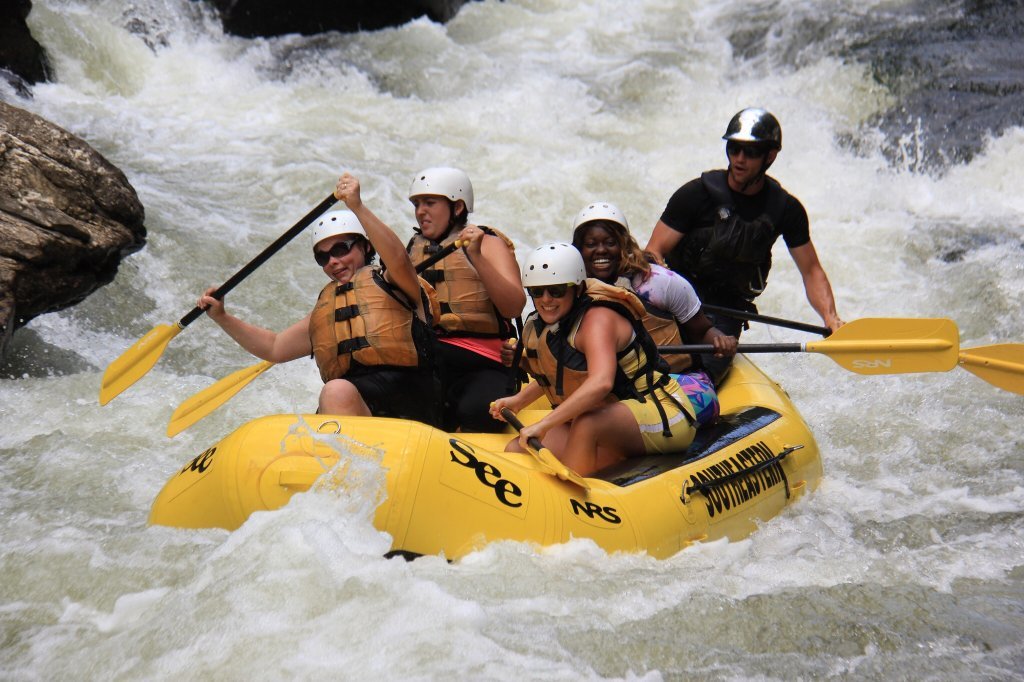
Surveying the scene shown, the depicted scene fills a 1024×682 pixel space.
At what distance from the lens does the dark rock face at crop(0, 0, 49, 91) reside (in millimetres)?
8605

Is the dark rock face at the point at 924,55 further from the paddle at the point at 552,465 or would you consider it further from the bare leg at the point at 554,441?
the paddle at the point at 552,465

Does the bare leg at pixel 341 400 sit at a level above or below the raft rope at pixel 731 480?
above

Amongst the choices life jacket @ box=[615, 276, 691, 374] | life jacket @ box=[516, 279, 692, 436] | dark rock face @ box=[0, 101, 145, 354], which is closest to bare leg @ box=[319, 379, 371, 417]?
life jacket @ box=[516, 279, 692, 436]

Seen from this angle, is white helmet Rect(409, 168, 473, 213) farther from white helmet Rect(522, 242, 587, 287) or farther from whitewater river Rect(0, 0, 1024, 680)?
whitewater river Rect(0, 0, 1024, 680)

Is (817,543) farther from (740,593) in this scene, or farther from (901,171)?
(901,171)

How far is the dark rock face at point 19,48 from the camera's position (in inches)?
339

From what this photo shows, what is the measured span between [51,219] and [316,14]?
7.15 metres

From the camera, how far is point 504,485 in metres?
3.47

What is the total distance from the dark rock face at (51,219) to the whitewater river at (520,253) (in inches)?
18.6

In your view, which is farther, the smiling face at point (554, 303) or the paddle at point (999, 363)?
the paddle at point (999, 363)

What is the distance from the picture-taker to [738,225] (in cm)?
463


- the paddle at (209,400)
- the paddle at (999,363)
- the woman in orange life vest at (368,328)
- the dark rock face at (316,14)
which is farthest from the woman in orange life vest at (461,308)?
the dark rock face at (316,14)

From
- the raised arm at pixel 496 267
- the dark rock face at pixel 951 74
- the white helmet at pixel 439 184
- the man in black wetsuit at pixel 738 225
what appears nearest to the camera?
the raised arm at pixel 496 267

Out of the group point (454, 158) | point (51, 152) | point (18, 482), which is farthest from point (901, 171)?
point (18, 482)
